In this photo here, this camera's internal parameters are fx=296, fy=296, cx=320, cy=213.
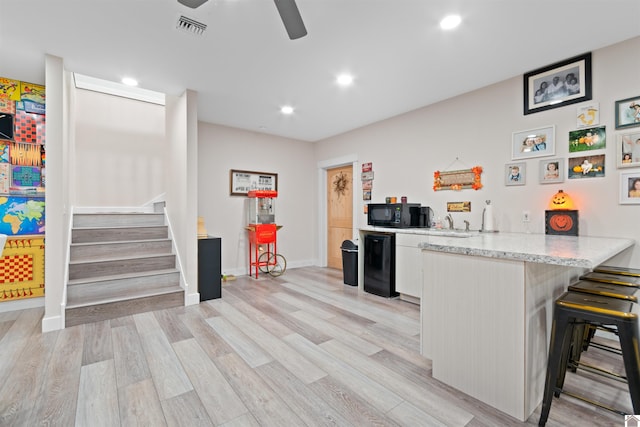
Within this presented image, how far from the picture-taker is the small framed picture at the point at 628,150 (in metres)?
2.39

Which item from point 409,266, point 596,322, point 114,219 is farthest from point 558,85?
point 114,219

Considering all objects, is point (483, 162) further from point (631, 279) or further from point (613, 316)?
point (613, 316)

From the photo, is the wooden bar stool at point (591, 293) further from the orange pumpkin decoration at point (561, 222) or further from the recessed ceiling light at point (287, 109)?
the recessed ceiling light at point (287, 109)

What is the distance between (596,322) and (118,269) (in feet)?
13.7

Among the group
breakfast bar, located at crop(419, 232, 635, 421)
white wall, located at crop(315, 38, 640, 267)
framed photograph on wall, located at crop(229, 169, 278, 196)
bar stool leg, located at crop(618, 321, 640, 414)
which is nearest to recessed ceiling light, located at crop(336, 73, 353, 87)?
white wall, located at crop(315, 38, 640, 267)

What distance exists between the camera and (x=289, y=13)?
1.63 m

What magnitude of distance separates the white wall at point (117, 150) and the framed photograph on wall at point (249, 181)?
3.81 feet

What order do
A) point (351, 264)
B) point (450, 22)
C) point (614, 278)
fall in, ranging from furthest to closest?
point (351, 264), point (450, 22), point (614, 278)

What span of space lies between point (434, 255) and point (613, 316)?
84cm

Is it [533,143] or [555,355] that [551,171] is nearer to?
[533,143]

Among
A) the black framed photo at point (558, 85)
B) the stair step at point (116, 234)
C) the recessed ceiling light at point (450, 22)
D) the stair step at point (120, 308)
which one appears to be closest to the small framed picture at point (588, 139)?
the black framed photo at point (558, 85)

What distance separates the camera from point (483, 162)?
11.1 ft

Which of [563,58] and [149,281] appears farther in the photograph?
[149,281]

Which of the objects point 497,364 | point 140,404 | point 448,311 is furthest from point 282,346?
point 497,364
